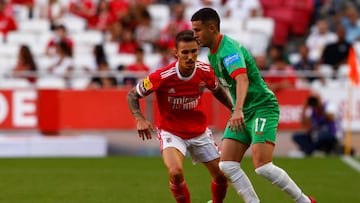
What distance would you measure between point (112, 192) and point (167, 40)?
9773 millimetres

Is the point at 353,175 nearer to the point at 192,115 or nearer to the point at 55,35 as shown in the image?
the point at 192,115

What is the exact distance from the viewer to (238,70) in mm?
9609

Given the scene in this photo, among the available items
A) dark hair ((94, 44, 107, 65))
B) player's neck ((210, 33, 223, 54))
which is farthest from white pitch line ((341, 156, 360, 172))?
player's neck ((210, 33, 223, 54))

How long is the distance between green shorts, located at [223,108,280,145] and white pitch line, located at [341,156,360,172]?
22.7ft

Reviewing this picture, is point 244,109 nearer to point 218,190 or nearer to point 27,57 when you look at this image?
point 218,190

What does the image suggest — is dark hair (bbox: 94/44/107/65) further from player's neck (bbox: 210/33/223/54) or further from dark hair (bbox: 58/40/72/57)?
player's neck (bbox: 210/33/223/54)

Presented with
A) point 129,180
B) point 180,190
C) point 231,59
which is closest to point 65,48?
point 129,180

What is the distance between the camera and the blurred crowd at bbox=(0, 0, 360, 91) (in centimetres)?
2081

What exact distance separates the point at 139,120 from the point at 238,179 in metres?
1.18

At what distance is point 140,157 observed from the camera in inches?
775

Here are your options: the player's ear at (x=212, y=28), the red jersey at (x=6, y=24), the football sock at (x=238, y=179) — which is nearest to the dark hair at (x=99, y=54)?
the red jersey at (x=6, y=24)

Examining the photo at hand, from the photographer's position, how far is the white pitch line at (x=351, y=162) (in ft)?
57.0

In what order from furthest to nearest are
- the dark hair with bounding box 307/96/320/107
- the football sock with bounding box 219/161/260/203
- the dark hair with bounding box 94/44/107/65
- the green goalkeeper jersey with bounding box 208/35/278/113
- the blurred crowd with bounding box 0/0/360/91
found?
the dark hair with bounding box 94/44/107/65, the blurred crowd with bounding box 0/0/360/91, the dark hair with bounding box 307/96/320/107, the football sock with bounding box 219/161/260/203, the green goalkeeper jersey with bounding box 208/35/278/113

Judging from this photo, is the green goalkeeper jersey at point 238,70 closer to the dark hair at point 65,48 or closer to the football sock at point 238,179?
the football sock at point 238,179
